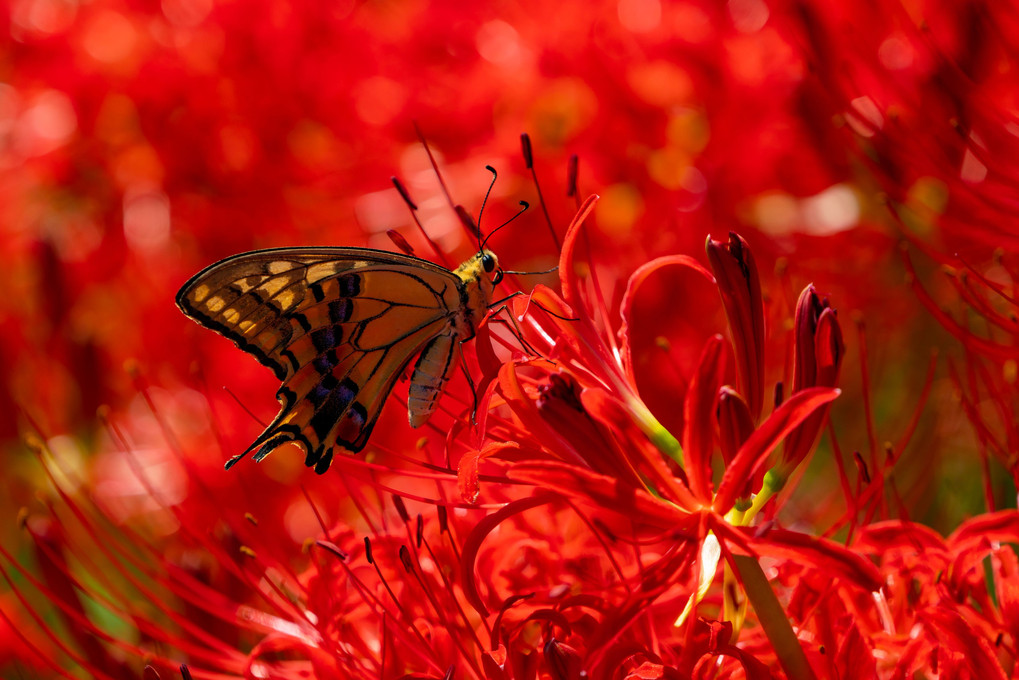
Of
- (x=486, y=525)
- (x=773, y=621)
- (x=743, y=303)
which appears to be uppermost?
(x=743, y=303)

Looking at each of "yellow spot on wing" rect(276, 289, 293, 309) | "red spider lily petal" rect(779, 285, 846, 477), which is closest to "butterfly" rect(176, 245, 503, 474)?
"yellow spot on wing" rect(276, 289, 293, 309)

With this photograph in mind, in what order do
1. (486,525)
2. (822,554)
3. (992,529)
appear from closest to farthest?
(822,554) → (486,525) → (992,529)

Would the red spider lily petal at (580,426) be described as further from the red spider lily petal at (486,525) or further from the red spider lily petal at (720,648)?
the red spider lily petal at (720,648)

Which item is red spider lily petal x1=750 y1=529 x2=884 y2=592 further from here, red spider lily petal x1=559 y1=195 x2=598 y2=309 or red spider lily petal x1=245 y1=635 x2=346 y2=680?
red spider lily petal x1=245 y1=635 x2=346 y2=680

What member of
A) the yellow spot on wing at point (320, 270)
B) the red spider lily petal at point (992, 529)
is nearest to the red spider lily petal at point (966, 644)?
the red spider lily petal at point (992, 529)

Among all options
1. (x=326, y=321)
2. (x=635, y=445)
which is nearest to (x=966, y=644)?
(x=635, y=445)

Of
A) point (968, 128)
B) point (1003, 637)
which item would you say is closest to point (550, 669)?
point (1003, 637)

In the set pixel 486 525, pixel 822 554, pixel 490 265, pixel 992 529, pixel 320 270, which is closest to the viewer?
pixel 822 554

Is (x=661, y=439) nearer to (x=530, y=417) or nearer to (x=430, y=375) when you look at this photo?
(x=530, y=417)
